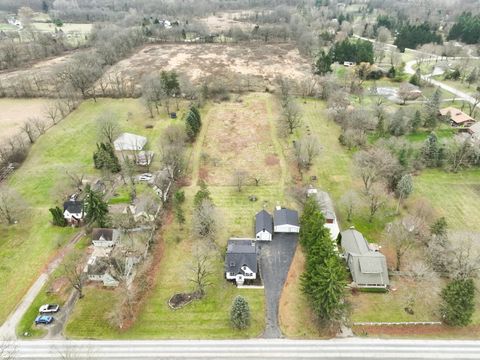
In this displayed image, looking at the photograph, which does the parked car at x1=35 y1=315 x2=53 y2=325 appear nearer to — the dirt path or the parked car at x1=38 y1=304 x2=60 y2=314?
the parked car at x1=38 y1=304 x2=60 y2=314

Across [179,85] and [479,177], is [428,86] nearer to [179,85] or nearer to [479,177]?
[479,177]

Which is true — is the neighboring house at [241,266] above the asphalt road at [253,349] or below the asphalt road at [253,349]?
above

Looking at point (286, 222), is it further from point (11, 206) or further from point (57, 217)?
point (11, 206)

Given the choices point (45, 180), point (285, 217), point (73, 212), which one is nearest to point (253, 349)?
point (285, 217)

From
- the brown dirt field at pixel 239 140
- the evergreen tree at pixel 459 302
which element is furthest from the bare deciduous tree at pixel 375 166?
the evergreen tree at pixel 459 302

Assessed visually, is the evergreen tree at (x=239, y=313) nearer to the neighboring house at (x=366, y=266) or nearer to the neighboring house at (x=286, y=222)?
the neighboring house at (x=366, y=266)

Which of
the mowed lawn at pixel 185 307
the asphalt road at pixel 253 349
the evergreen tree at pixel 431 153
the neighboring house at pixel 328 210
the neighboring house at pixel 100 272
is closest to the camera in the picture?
the asphalt road at pixel 253 349
